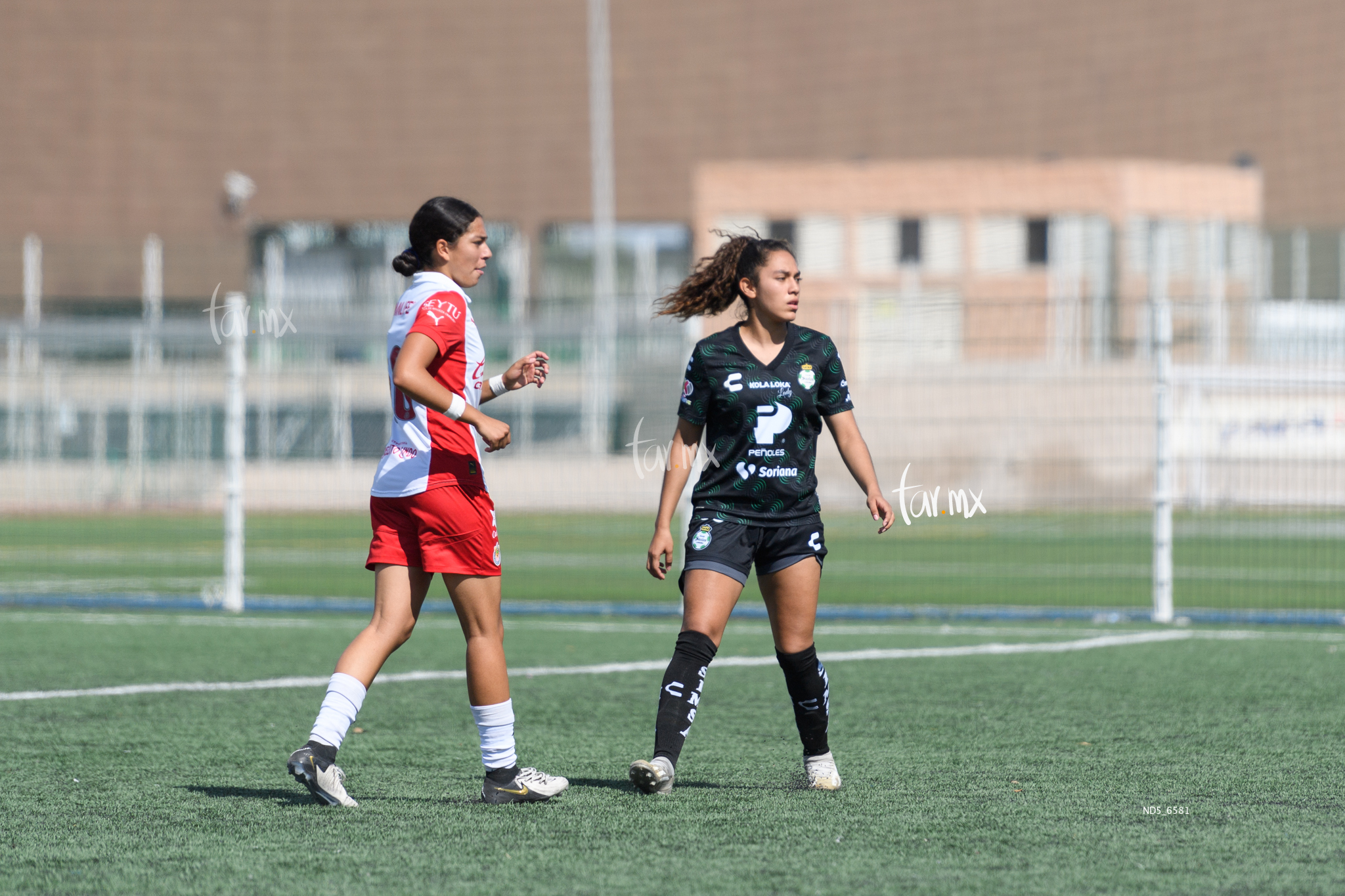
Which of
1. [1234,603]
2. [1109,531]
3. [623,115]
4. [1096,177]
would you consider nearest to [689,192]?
[623,115]

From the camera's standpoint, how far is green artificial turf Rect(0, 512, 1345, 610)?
14.6 metres

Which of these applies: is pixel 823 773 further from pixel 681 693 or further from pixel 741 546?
pixel 741 546

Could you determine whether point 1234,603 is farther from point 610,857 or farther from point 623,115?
point 623,115

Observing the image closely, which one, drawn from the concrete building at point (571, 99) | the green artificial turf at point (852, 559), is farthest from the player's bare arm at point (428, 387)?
the concrete building at point (571, 99)

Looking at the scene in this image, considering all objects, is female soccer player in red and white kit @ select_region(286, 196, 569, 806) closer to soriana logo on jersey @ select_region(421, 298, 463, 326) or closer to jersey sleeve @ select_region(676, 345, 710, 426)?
soriana logo on jersey @ select_region(421, 298, 463, 326)

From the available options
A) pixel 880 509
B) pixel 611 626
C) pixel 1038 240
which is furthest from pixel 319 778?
pixel 1038 240

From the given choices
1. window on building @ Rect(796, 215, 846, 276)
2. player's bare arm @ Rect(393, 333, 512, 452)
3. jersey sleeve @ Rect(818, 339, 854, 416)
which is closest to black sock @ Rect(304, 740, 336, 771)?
player's bare arm @ Rect(393, 333, 512, 452)

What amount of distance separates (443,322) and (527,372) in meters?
0.38

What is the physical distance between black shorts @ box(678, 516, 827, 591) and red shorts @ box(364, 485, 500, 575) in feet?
2.14

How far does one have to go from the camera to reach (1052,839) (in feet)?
16.2

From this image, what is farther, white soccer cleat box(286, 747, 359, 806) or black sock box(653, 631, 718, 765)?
black sock box(653, 631, 718, 765)

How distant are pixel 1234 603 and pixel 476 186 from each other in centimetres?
4489

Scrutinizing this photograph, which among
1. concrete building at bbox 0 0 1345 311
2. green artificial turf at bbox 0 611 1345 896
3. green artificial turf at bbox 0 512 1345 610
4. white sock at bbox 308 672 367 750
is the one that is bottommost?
green artificial turf at bbox 0 512 1345 610

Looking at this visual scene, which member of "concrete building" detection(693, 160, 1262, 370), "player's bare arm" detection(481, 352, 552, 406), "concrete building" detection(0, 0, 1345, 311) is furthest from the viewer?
"concrete building" detection(0, 0, 1345, 311)
